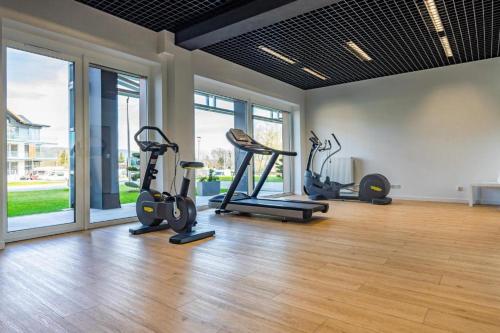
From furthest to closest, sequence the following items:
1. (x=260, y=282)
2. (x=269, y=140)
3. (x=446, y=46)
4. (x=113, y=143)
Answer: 1. (x=269, y=140)
2. (x=446, y=46)
3. (x=113, y=143)
4. (x=260, y=282)

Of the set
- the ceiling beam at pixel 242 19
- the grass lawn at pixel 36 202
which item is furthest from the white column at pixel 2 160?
the ceiling beam at pixel 242 19

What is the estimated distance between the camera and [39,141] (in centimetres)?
416

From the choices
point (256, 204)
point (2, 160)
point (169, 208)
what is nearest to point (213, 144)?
point (256, 204)

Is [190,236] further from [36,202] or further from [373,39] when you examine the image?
[373,39]

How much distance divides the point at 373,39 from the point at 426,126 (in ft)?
9.87

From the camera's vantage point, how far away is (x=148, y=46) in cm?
513

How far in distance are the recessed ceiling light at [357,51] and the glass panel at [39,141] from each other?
15.3 ft

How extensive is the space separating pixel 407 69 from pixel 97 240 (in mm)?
7261

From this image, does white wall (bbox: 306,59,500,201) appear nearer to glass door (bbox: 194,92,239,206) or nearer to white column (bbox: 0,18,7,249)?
glass door (bbox: 194,92,239,206)

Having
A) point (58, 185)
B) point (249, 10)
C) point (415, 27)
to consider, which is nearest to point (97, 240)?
point (58, 185)

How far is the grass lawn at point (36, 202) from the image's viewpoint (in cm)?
391

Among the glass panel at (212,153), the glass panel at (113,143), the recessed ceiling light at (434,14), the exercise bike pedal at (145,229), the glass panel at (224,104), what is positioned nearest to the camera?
the exercise bike pedal at (145,229)

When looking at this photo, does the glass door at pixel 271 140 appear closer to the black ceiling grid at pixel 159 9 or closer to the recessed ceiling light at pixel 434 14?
the black ceiling grid at pixel 159 9

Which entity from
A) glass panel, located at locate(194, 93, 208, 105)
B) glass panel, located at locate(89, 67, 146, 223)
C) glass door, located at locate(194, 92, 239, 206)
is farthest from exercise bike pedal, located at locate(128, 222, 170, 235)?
glass panel, located at locate(194, 93, 208, 105)
